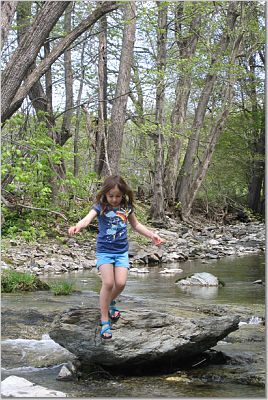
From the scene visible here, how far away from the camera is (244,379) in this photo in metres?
Answer: 4.17

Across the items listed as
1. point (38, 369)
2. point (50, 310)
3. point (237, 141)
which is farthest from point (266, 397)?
point (237, 141)

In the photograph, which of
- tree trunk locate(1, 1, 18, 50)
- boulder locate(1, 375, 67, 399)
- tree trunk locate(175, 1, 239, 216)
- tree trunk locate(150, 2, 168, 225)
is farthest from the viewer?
tree trunk locate(175, 1, 239, 216)

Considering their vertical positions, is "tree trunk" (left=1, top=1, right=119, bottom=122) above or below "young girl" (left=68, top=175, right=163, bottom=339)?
above

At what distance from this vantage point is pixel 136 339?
4266 millimetres

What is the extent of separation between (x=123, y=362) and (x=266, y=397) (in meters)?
1.02

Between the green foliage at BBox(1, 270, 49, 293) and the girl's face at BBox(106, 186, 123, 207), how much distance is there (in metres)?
4.36

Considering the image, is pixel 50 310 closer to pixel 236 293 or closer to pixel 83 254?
pixel 236 293

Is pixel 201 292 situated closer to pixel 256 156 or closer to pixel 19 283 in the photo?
pixel 19 283

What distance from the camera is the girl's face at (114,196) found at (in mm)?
4020

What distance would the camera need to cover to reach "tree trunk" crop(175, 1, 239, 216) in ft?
62.0

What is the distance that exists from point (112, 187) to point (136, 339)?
3.66ft

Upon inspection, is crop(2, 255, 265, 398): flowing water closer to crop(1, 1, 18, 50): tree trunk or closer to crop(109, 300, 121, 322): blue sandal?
crop(109, 300, 121, 322): blue sandal

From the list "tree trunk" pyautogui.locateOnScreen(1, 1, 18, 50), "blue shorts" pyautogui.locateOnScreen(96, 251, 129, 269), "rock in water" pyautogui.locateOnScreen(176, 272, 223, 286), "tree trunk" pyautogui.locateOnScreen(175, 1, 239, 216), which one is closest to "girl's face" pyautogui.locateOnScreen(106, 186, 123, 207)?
"blue shorts" pyautogui.locateOnScreen(96, 251, 129, 269)

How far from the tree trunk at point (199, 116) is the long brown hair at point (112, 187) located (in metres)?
14.4
